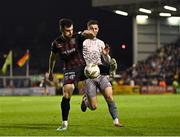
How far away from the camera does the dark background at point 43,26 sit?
74.1m

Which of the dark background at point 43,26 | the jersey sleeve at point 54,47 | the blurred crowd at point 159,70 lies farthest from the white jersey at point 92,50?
the dark background at point 43,26

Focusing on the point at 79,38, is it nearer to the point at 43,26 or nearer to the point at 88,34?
the point at 88,34

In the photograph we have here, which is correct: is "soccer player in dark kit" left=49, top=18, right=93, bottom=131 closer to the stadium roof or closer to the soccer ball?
the soccer ball

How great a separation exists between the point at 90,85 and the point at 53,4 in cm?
6927

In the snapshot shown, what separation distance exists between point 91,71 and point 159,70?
44690 millimetres

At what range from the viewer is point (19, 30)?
8444 cm

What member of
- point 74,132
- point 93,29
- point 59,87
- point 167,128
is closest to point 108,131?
point 74,132

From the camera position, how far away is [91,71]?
37.4 feet

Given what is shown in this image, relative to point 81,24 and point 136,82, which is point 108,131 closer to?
point 136,82

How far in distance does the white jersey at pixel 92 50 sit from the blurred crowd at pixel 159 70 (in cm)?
3807

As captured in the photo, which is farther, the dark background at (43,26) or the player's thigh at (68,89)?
the dark background at (43,26)

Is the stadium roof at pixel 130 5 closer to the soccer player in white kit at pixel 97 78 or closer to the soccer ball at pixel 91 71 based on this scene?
the soccer player in white kit at pixel 97 78

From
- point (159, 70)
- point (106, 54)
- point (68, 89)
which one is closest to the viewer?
point (68, 89)

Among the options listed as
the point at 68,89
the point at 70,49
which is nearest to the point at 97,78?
the point at 68,89
